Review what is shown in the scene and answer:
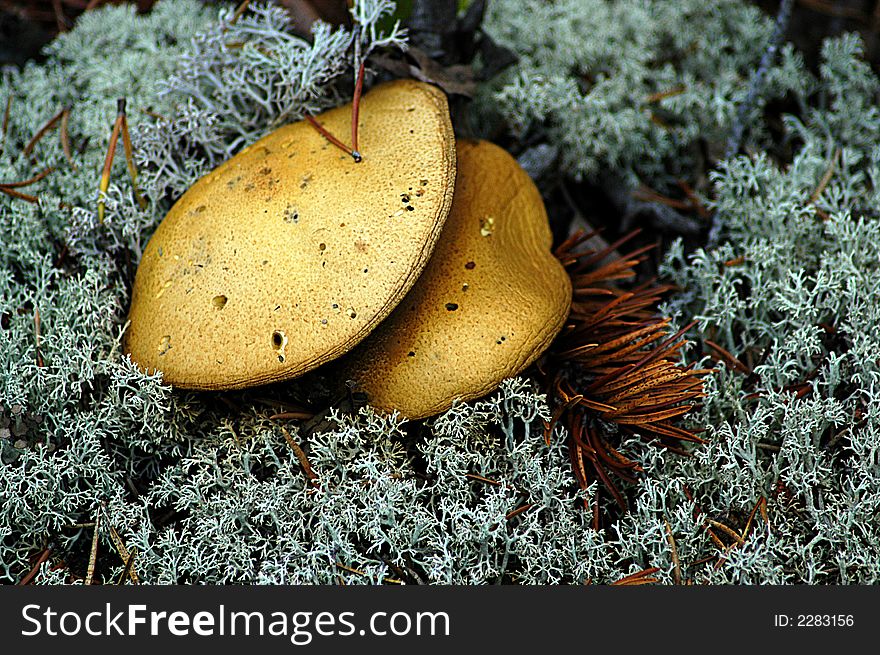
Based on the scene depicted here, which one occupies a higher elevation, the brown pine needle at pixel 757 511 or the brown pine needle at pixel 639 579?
the brown pine needle at pixel 757 511

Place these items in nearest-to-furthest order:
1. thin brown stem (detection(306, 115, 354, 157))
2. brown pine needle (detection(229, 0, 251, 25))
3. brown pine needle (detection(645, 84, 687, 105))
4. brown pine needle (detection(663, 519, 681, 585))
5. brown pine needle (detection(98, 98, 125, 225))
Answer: brown pine needle (detection(663, 519, 681, 585)) → thin brown stem (detection(306, 115, 354, 157)) → brown pine needle (detection(98, 98, 125, 225)) → brown pine needle (detection(229, 0, 251, 25)) → brown pine needle (detection(645, 84, 687, 105))

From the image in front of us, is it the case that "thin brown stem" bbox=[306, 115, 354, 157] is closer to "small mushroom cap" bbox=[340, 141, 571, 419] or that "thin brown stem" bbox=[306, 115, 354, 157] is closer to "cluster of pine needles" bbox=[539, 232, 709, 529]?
"small mushroom cap" bbox=[340, 141, 571, 419]

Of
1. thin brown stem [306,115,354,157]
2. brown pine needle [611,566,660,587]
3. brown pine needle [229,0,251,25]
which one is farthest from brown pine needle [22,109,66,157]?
brown pine needle [611,566,660,587]

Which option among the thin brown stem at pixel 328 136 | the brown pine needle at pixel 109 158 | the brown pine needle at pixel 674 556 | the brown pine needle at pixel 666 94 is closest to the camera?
the brown pine needle at pixel 674 556

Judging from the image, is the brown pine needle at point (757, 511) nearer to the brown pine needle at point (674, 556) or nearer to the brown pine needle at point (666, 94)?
the brown pine needle at point (674, 556)

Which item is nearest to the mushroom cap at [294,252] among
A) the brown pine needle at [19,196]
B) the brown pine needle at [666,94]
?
the brown pine needle at [19,196]

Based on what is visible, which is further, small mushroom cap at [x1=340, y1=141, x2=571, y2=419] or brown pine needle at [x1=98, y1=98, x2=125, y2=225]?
brown pine needle at [x1=98, y1=98, x2=125, y2=225]

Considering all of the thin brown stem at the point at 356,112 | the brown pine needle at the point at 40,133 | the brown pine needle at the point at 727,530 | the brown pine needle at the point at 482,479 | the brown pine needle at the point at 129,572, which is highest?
the thin brown stem at the point at 356,112
